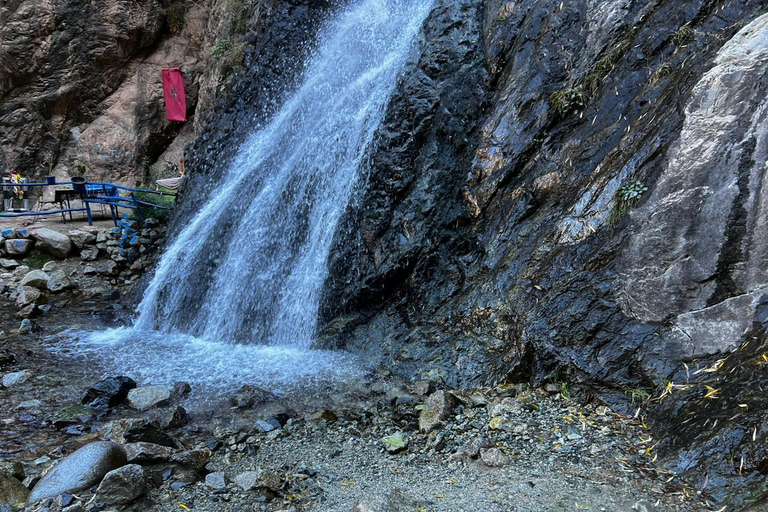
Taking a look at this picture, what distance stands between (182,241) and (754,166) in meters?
9.44

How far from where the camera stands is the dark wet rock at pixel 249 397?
20.0 feet

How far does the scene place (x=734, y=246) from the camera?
454 centimetres

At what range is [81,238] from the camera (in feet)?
37.5

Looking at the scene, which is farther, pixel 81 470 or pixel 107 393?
pixel 107 393

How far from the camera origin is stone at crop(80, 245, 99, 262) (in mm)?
11297

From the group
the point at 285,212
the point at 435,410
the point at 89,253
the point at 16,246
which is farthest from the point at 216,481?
the point at 16,246

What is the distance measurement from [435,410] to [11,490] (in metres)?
3.88

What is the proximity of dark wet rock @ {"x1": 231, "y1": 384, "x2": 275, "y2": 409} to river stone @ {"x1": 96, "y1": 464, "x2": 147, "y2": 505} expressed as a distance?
2000mm

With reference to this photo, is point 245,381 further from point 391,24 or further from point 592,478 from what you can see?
point 391,24

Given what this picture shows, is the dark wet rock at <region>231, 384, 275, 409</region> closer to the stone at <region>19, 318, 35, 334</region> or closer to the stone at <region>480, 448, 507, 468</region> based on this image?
the stone at <region>480, 448, 507, 468</region>

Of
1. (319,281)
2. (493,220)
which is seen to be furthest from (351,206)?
(493,220)

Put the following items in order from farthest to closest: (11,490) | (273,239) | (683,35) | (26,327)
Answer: (273,239) → (26,327) → (683,35) → (11,490)

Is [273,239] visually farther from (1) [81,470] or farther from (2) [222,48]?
(2) [222,48]

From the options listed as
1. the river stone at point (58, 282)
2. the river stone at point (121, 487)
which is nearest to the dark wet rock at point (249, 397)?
the river stone at point (121, 487)
